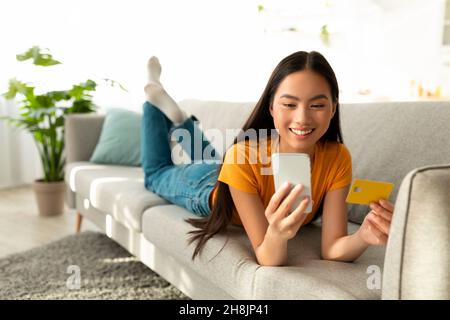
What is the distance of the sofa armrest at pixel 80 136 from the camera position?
2.78m

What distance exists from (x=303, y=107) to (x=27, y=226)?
2348 millimetres

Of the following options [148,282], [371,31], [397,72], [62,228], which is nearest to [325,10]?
[371,31]

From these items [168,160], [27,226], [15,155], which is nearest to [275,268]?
[168,160]

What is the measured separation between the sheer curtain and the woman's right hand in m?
3.37

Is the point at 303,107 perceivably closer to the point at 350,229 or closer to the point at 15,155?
the point at 350,229

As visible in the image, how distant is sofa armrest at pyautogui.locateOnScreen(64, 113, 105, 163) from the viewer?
2.78 m

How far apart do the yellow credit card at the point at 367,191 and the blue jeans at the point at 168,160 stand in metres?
0.75

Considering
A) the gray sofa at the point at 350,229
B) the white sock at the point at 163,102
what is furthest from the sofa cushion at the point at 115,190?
the white sock at the point at 163,102

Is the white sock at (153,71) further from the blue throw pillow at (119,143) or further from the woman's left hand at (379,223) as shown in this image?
the woman's left hand at (379,223)

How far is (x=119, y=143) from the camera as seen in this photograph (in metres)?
2.72

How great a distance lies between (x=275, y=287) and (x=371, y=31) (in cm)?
406

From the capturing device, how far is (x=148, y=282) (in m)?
2.03

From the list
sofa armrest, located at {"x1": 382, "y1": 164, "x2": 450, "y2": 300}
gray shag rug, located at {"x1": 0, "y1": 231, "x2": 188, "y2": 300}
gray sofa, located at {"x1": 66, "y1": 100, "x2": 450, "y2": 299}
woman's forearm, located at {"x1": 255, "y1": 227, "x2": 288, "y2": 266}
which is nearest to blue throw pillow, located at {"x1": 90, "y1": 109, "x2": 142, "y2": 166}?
gray sofa, located at {"x1": 66, "y1": 100, "x2": 450, "y2": 299}

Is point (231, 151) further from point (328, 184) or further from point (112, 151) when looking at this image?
point (112, 151)
